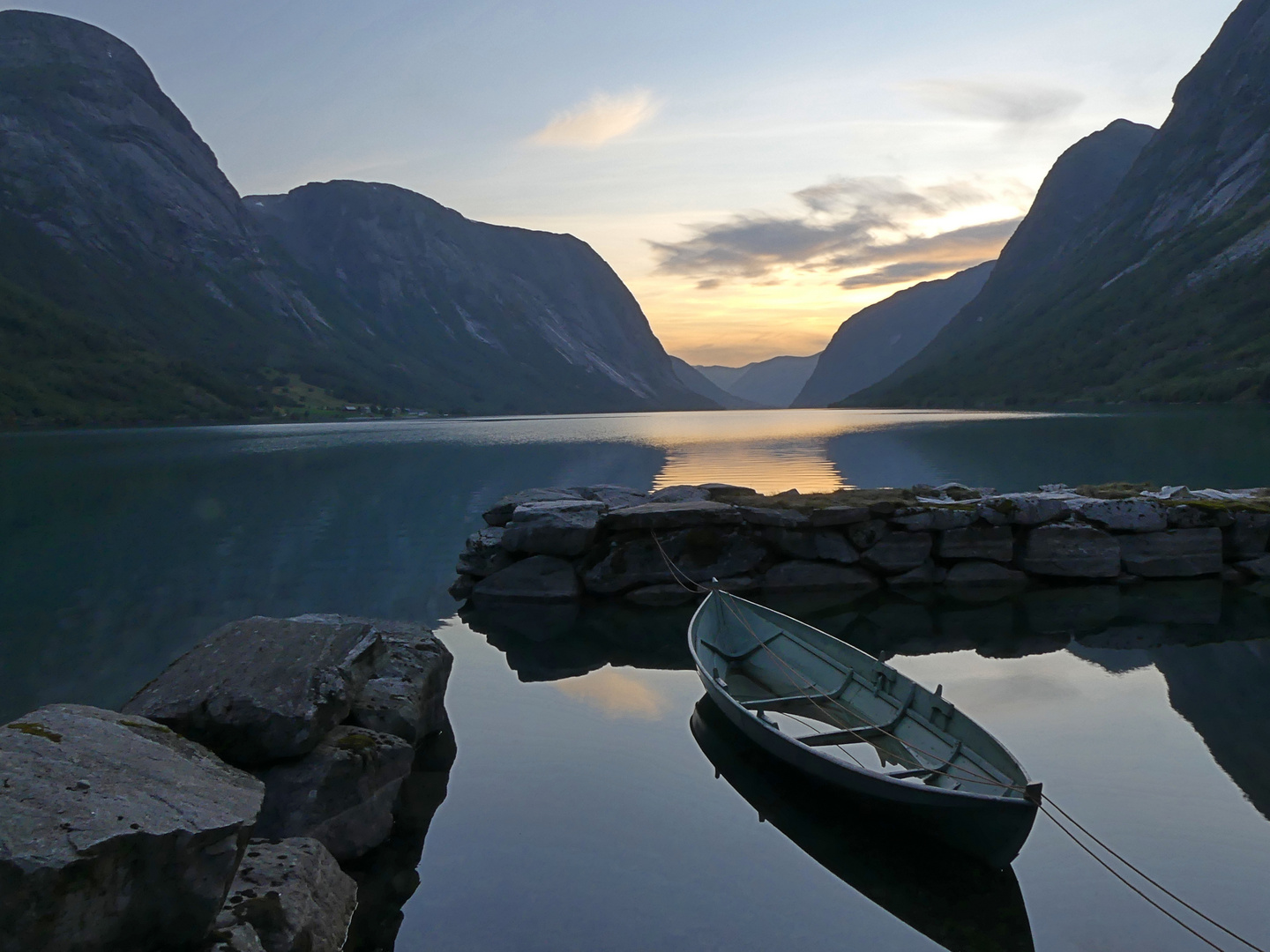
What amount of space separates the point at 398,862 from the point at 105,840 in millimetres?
4511

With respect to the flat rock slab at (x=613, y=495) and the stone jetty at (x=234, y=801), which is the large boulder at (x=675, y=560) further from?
the stone jetty at (x=234, y=801)

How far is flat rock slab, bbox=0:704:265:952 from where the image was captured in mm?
5621

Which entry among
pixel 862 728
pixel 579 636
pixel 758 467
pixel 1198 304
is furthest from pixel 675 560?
pixel 1198 304

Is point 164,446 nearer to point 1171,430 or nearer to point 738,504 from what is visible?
point 738,504

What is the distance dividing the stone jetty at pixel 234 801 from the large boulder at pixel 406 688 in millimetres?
44

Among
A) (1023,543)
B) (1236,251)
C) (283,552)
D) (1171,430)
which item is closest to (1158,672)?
(1023,543)

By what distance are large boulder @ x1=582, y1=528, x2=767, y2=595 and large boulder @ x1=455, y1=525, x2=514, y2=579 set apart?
8.32ft

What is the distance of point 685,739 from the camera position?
44.2 feet

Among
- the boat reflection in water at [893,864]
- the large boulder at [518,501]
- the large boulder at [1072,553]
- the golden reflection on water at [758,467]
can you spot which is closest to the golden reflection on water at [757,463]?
the golden reflection on water at [758,467]

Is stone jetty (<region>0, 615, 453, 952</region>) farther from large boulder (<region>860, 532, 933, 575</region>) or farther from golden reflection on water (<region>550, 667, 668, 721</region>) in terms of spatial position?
large boulder (<region>860, 532, 933, 575</region>)

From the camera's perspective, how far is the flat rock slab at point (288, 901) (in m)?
7.20

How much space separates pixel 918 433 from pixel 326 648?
3586 inches

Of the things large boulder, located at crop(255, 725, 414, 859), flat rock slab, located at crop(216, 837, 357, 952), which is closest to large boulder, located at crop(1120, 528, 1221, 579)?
large boulder, located at crop(255, 725, 414, 859)

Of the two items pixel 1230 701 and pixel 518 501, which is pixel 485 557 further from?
pixel 1230 701
